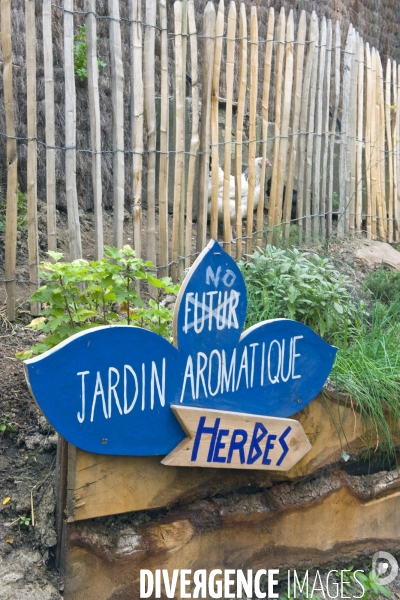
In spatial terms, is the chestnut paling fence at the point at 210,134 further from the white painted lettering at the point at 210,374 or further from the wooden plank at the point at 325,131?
the white painted lettering at the point at 210,374

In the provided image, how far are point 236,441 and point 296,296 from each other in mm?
1018

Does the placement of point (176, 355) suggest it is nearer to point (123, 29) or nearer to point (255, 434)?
point (255, 434)

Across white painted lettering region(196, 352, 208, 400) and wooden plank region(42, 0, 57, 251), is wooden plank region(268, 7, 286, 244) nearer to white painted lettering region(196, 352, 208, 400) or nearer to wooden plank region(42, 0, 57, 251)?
wooden plank region(42, 0, 57, 251)

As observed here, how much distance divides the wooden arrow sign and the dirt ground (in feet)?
1.77

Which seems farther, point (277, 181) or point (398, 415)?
point (277, 181)

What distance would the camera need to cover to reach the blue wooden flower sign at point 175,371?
6.39ft

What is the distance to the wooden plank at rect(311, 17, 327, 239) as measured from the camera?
532 cm

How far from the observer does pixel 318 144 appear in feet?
17.8

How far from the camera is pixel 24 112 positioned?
17.0ft

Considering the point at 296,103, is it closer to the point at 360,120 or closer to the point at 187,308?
the point at 360,120

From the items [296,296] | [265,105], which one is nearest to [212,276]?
[296,296]

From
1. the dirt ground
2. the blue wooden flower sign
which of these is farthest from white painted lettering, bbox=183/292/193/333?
the dirt ground

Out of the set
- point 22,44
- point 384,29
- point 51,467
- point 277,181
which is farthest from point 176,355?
point 384,29

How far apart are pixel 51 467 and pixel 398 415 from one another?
151cm
